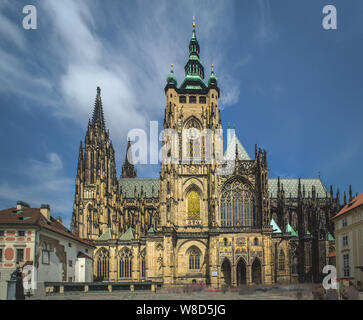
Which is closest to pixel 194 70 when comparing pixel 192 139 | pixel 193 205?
pixel 192 139

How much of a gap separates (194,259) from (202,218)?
632cm

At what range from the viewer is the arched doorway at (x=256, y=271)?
51.8 metres

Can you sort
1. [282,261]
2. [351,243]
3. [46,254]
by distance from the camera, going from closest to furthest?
1. [46,254]
2. [351,243]
3. [282,261]

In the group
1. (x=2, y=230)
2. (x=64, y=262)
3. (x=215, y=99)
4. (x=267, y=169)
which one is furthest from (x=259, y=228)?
(x=2, y=230)

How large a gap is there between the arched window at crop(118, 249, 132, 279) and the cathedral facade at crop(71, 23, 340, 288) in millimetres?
158

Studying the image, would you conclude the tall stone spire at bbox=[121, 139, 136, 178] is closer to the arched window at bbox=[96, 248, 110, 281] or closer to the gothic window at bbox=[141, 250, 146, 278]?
the arched window at bbox=[96, 248, 110, 281]

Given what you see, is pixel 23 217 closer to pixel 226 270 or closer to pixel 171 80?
pixel 226 270

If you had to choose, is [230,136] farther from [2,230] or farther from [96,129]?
[2,230]

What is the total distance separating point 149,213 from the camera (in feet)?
237

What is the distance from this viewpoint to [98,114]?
79.1 m

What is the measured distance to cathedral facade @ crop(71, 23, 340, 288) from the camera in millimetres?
52375

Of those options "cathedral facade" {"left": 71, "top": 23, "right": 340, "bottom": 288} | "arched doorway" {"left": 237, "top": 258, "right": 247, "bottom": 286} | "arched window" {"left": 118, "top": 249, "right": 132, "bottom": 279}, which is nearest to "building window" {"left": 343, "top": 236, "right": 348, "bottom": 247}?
"cathedral facade" {"left": 71, "top": 23, "right": 340, "bottom": 288}

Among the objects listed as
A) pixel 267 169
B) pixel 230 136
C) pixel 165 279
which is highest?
pixel 230 136

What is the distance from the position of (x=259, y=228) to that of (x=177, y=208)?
12629 millimetres
